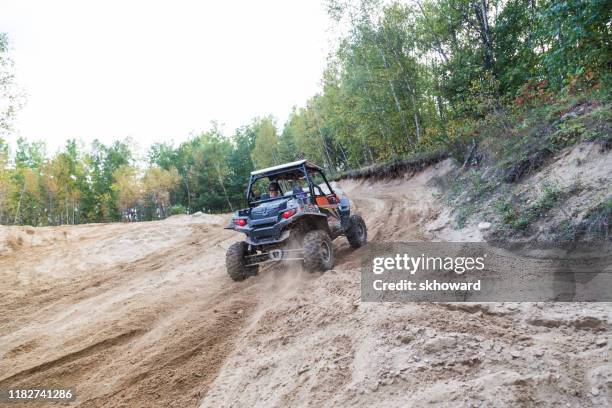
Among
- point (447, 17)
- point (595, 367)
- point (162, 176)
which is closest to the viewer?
point (595, 367)

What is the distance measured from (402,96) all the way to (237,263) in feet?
54.9

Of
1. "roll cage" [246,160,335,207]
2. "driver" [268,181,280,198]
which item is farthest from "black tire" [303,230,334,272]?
"driver" [268,181,280,198]

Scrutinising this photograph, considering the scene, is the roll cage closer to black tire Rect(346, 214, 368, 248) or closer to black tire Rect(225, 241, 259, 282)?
black tire Rect(346, 214, 368, 248)

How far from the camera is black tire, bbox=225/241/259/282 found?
610 centimetres

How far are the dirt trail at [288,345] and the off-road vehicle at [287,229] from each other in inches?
13.8

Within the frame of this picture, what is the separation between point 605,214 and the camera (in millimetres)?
4379

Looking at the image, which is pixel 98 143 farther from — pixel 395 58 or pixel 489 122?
pixel 489 122

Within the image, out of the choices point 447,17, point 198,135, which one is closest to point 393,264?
point 447,17

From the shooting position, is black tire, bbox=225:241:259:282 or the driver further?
the driver

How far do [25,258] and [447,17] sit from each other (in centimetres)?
1710

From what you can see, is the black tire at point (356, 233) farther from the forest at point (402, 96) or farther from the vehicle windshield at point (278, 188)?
the forest at point (402, 96)

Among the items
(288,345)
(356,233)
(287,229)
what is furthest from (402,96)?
(288,345)

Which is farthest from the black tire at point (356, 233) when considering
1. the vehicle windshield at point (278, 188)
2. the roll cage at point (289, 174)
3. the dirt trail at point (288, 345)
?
the vehicle windshield at point (278, 188)

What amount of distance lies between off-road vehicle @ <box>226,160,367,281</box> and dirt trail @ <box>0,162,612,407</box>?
0.35 meters
